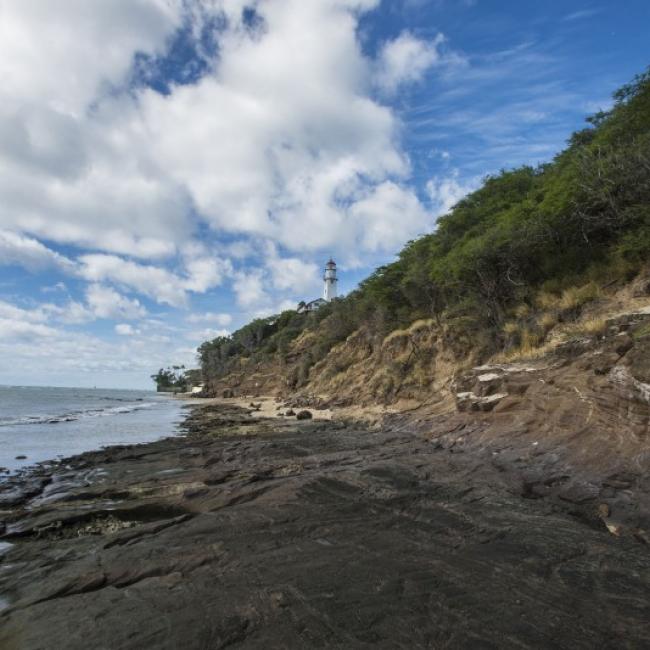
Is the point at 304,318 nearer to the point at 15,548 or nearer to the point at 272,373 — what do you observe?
the point at 272,373

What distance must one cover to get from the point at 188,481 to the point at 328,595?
6.55m

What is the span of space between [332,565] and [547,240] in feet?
60.0

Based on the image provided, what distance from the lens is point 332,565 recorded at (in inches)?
190

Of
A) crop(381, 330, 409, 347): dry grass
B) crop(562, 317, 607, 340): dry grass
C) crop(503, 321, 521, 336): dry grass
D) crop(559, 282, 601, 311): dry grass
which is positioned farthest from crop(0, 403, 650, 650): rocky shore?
crop(381, 330, 409, 347): dry grass

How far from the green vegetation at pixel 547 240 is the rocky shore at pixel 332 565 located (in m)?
11.0

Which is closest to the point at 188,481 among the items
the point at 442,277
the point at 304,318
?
the point at 442,277

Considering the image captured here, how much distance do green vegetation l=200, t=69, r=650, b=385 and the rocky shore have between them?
1102 cm

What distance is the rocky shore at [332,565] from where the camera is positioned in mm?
3654

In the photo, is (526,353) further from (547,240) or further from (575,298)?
(547,240)

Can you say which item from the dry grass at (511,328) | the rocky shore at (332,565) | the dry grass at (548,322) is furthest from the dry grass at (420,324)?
the rocky shore at (332,565)

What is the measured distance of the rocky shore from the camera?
365 cm

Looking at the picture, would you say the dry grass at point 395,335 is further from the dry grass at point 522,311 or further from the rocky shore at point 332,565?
the rocky shore at point 332,565

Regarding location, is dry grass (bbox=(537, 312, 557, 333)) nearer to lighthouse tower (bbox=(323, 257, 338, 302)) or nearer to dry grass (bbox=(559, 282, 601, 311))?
dry grass (bbox=(559, 282, 601, 311))

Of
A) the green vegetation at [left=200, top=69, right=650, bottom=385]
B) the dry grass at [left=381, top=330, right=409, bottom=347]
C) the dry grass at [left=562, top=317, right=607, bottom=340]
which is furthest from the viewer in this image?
the dry grass at [left=381, top=330, right=409, bottom=347]
